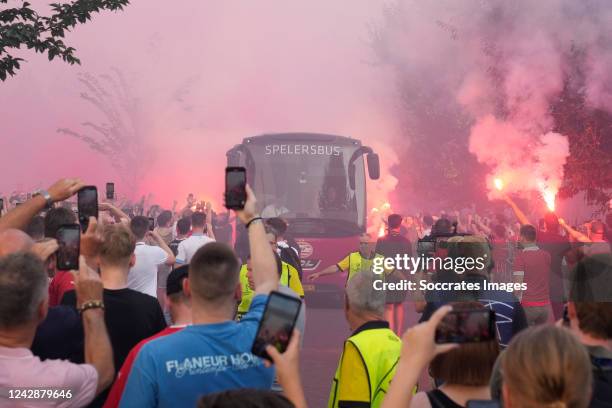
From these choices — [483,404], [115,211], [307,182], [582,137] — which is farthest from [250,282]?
[582,137]

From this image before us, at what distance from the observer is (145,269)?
732cm

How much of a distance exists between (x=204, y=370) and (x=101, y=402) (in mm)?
984

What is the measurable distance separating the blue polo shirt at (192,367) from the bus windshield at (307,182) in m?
16.2

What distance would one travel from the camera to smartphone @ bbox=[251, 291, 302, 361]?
2.53m

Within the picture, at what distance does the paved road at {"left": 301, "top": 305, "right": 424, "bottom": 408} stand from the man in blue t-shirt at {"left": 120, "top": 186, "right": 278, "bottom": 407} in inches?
201

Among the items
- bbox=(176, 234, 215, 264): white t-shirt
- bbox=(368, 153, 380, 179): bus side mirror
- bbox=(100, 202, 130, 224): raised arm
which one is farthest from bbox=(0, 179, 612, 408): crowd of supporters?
bbox=(368, 153, 380, 179): bus side mirror

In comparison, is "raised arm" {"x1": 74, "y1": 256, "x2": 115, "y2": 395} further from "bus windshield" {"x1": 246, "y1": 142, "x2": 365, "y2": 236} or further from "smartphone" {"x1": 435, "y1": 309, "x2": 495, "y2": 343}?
"bus windshield" {"x1": 246, "y1": 142, "x2": 365, "y2": 236}

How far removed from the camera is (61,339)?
3.72 meters

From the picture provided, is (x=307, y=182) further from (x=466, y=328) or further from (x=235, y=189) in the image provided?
(x=466, y=328)

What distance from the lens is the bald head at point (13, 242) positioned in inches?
146

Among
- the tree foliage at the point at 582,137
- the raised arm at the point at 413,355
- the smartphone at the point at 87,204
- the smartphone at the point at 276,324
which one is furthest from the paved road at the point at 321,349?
the tree foliage at the point at 582,137

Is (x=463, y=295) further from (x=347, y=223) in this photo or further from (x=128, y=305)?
(x=347, y=223)

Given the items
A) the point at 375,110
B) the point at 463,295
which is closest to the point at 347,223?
the point at 463,295

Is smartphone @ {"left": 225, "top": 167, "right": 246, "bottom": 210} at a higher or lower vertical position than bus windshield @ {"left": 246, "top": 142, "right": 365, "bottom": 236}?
lower
